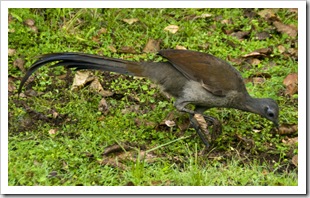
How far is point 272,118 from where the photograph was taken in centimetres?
644

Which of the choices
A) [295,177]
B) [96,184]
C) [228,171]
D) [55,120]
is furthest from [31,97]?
[295,177]

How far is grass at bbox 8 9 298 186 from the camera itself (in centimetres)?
573

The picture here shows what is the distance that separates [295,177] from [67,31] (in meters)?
3.76

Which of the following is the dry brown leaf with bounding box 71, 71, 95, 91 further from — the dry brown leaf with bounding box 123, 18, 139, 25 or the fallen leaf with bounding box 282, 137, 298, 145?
the fallen leaf with bounding box 282, 137, 298, 145

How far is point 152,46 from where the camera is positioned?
8.11 metres

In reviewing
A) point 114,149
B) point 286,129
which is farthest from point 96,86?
point 286,129

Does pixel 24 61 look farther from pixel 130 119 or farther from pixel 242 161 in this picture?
pixel 242 161

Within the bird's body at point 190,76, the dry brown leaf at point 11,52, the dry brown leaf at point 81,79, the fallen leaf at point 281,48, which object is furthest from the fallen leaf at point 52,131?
the fallen leaf at point 281,48

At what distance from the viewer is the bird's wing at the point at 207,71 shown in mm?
6395

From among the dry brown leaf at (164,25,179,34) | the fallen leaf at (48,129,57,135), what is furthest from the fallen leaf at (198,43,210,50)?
the fallen leaf at (48,129,57,135)

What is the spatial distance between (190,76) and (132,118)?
0.86 meters

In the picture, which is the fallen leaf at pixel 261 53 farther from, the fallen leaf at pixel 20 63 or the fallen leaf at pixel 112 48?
the fallen leaf at pixel 20 63

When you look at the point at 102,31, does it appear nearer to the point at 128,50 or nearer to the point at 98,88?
the point at 128,50

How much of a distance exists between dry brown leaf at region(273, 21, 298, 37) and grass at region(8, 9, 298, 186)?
111mm
